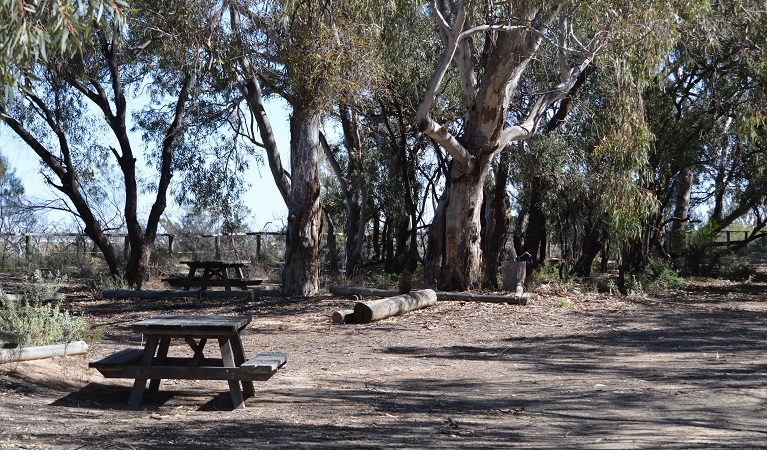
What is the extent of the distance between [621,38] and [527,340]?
16.9ft

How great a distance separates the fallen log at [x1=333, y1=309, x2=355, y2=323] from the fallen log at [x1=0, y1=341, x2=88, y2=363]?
4497 millimetres

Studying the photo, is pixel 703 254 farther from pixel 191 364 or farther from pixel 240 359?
pixel 191 364

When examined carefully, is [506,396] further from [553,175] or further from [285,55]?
[553,175]

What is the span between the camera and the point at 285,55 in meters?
12.9

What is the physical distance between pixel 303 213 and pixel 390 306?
3.99m

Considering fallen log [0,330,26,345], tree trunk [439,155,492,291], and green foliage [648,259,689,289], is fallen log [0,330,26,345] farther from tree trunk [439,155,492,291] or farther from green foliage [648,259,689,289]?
green foliage [648,259,689,289]

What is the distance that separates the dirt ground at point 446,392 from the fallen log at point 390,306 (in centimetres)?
20

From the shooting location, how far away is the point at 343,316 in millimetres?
11562

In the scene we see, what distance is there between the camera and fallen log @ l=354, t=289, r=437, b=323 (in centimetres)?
1148

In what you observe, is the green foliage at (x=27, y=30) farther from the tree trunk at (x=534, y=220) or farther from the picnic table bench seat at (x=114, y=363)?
the tree trunk at (x=534, y=220)

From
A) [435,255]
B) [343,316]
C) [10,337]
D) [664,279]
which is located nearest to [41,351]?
[10,337]

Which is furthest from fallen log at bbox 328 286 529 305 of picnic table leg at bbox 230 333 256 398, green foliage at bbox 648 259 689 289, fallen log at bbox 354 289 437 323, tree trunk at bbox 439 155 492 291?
picnic table leg at bbox 230 333 256 398

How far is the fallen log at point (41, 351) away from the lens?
6.72 m

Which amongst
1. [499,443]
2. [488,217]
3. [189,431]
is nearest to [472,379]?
[499,443]
